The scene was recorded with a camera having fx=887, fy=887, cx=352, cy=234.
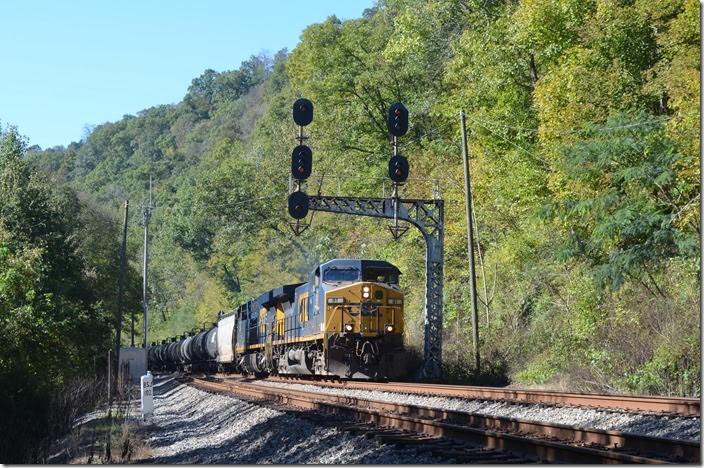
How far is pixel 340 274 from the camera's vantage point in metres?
26.9

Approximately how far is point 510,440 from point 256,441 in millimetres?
4864

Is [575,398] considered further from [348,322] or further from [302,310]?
[302,310]

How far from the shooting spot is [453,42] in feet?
135

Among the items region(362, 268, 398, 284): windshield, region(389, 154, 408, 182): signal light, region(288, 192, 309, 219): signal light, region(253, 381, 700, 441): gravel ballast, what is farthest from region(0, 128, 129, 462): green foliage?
region(389, 154, 408, 182): signal light

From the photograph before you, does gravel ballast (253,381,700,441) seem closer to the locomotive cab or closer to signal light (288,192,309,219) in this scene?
the locomotive cab

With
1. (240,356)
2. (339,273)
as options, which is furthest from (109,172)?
(339,273)

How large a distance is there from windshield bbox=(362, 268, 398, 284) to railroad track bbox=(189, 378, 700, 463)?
11.0 meters

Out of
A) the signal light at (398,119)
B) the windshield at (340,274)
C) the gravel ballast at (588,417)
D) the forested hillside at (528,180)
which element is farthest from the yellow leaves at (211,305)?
the gravel ballast at (588,417)

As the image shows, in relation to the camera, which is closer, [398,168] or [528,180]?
[398,168]

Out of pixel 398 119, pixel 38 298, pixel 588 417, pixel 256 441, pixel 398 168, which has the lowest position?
pixel 256 441

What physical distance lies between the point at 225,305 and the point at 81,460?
6963cm

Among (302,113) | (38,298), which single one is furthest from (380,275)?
(38,298)

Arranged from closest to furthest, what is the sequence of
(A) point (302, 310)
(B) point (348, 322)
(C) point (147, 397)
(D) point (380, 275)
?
(C) point (147, 397) < (B) point (348, 322) < (D) point (380, 275) < (A) point (302, 310)

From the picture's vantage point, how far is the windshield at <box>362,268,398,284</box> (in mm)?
26875
